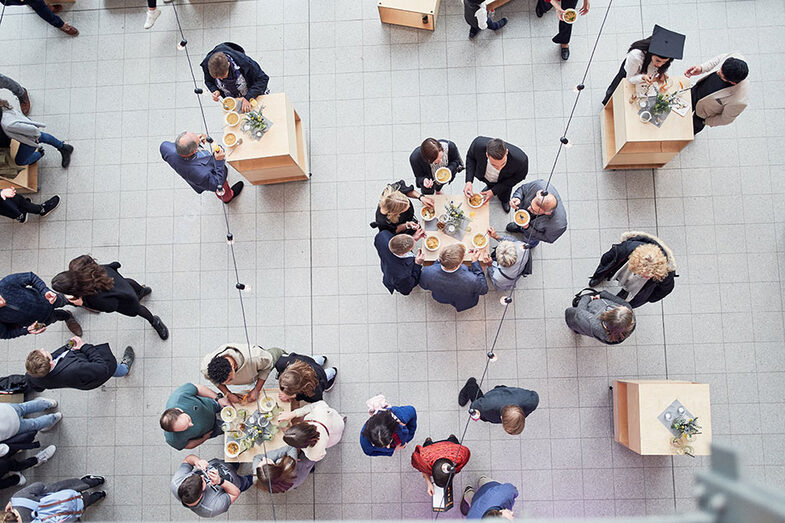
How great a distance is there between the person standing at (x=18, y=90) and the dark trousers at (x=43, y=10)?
0.80m

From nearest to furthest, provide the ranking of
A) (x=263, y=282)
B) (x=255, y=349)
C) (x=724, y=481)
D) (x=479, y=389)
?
(x=724, y=481)
(x=255, y=349)
(x=479, y=389)
(x=263, y=282)

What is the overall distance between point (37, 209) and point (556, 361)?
231 inches

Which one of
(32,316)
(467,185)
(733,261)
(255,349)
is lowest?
(255,349)

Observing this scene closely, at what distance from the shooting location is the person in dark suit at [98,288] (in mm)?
4367

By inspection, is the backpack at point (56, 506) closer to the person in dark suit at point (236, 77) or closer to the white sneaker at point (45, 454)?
the white sneaker at point (45, 454)

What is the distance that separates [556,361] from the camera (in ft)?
17.5

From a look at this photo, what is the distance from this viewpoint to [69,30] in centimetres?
609

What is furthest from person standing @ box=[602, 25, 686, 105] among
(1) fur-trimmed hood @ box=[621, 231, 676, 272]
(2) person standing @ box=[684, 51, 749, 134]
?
(1) fur-trimmed hood @ box=[621, 231, 676, 272]

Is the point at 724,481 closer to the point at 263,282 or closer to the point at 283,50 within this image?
the point at 263,282

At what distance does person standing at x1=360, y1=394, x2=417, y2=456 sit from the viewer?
4113 millimetres

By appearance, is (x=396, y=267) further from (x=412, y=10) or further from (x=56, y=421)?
(x=56, y=421)

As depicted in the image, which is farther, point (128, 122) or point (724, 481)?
point (128, 122)

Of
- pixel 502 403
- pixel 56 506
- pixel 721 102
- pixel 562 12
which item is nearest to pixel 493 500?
pixel 502 403

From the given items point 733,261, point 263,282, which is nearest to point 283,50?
point 263,282
